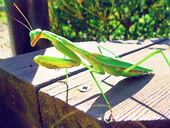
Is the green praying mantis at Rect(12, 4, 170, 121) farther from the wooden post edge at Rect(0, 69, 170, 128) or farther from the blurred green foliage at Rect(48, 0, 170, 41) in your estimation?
the blurred green foliage at Rect(48, 0, 170, 41)

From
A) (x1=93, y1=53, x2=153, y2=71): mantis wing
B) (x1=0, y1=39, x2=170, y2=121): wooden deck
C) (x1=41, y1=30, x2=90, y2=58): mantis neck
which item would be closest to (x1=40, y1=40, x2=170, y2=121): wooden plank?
(x1=0, y1=39, x2=170, y2=121): wooden deck

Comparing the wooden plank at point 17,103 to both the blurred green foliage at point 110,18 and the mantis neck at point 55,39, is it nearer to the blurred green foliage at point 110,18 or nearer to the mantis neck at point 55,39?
the mantis neck at point 55,39

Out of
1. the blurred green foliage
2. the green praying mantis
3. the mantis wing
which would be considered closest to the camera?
the green praying mantis

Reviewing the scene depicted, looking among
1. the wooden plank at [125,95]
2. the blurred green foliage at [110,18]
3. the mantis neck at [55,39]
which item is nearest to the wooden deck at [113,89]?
the wooden plank at [125,95]

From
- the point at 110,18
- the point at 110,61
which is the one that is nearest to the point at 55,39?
the point at 110,61

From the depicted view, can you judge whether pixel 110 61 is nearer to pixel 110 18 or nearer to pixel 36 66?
Answer: pixel 36 66

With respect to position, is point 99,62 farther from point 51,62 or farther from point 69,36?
point 69,36
